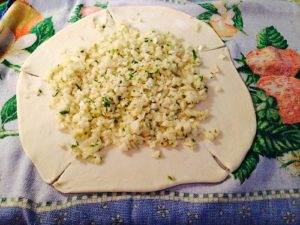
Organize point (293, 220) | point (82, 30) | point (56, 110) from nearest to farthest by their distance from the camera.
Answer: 1. point (293, 220)
2. point (56, 110)
3. point (82, 30)

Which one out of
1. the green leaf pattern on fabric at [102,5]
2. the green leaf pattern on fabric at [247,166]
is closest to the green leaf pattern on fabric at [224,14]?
the green leaf pattern on fabric at [102,5]

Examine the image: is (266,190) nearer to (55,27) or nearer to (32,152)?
(32,152)

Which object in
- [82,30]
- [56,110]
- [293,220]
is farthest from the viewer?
[82,30]

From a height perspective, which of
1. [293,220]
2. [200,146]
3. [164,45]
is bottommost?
[293,220]

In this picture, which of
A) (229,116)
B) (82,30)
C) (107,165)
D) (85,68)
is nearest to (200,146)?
(229,116)

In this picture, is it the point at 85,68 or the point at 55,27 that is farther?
the point at 55,27

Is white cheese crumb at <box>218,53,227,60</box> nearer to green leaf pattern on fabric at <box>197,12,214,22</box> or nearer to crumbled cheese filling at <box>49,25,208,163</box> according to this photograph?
crumbled cheese filling at <box>49,25,208,163</box>
